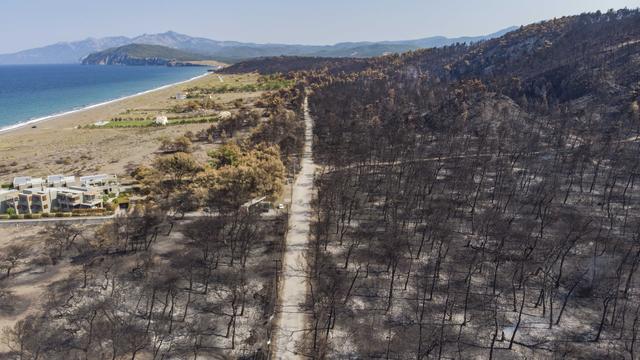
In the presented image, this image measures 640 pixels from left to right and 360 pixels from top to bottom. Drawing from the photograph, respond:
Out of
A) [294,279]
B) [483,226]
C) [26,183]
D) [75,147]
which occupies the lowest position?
[294,279]

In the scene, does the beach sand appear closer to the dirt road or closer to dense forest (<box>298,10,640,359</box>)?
the dirt road

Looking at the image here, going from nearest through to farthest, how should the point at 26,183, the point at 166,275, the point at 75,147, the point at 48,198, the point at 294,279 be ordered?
the point at 294,279, the point at 166,275, the point at 48,198, the point at 26,183, the point at 75,147

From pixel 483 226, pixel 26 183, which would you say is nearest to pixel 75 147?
pixel 26 183

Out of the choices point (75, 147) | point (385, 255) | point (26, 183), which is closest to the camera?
point (385, 255)

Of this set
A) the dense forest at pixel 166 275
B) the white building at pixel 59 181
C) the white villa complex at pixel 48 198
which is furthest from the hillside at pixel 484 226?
the white building at pixel 59 181

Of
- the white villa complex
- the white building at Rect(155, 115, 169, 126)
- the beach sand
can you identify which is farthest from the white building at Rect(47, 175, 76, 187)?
the white building at Rect(155, 115, 169, 126)

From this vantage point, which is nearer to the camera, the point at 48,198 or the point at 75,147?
the point at 48,198

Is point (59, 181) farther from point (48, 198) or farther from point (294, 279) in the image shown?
point (294, 279)

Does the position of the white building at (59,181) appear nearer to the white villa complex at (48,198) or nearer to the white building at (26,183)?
the white villa complex at (48,198)
